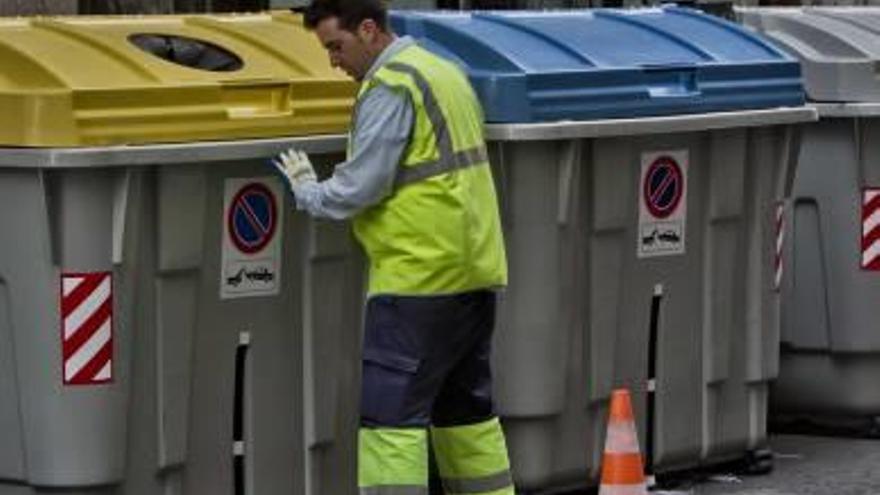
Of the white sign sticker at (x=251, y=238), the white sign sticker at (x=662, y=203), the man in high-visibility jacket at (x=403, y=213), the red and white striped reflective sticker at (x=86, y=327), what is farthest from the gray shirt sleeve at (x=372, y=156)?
the white sign sticker at (x=662, y=203)

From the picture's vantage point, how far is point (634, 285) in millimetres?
7277

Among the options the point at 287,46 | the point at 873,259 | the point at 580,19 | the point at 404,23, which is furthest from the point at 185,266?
the point at 873,259

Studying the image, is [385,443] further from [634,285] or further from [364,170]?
[634,285]

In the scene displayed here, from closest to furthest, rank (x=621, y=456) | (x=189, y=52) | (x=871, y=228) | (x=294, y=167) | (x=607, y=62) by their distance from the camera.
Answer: (x=294, y=167) < (x=621, y=456) < (x=189, y=52) < (x=607, y=62) < (x=871, y=228)

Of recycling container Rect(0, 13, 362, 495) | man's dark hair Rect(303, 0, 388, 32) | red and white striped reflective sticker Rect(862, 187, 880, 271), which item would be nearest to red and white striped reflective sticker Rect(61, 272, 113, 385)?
recycling container Rect(0, 13, 362, 495)

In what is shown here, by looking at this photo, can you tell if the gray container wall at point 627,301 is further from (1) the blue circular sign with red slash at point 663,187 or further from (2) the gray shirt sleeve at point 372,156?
(2) the gray shirt sleeve at point 372,156

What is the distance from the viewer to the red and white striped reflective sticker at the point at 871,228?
8.39 m

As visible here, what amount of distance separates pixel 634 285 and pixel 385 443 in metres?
1.64

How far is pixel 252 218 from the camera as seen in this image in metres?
6.17

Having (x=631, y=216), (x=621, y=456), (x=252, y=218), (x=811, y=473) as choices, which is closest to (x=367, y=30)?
(x=252, y=218)

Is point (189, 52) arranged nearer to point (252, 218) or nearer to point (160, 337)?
point (252, 218)

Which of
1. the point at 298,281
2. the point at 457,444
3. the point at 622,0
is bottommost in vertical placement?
the point at 457,444

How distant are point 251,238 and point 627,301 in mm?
1619

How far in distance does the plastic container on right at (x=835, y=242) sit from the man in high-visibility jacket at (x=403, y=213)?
9.11ft
